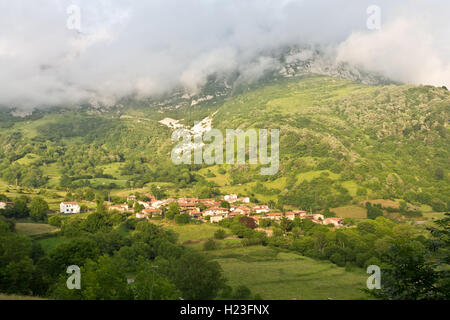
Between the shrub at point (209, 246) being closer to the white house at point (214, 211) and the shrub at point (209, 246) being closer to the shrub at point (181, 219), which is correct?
the shrub at point (181, 219)

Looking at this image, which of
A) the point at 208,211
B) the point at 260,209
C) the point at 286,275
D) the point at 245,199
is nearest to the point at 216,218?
the point at 208,211

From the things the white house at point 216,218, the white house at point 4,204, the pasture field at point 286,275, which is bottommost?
the pasture field at point 286,275

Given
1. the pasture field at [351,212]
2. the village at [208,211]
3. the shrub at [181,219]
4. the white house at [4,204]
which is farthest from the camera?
the pasture field at [351,212]

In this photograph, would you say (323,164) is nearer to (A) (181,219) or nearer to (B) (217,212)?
(B) (217,212)

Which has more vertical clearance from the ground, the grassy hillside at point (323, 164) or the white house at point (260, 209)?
the grassy hillside at point (323, 164)

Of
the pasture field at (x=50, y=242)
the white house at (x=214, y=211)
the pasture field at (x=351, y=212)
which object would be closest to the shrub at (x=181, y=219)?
the white house at (x=214, y=211)

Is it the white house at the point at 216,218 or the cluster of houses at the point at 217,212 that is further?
the white house at the point at 216,218

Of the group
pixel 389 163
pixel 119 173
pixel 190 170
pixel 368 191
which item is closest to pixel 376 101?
pixel 389 163

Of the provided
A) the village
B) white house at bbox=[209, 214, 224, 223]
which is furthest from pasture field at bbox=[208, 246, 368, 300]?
white house at bbox=[209, 214, 224, 223]
